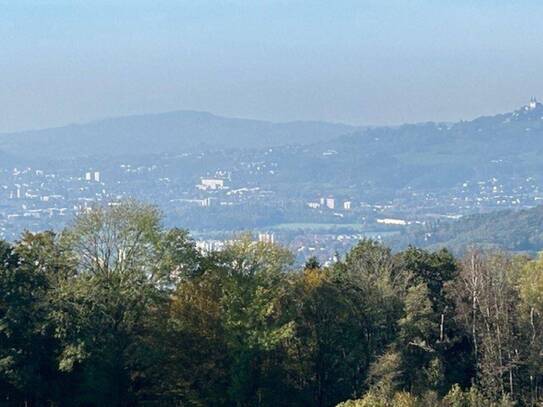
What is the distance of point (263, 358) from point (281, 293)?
1.77 meters

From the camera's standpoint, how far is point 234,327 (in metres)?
30.5

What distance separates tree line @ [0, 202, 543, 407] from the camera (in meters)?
29.5

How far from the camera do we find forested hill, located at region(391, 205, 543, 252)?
149m

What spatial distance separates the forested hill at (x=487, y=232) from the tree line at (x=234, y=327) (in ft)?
358

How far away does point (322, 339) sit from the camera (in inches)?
1291

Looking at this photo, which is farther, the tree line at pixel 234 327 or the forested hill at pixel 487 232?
the forested hill at pixel 487 232

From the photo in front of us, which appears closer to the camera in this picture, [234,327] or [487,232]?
[234,327]

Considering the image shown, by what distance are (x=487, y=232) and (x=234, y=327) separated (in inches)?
5114

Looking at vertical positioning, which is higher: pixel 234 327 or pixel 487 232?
pixel 487 232

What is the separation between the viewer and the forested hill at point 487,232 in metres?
149

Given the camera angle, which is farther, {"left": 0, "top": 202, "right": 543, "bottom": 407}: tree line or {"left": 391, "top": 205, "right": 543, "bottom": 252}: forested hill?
{"left": 391, "top": 205, "right": 543, "bottom": 252}: forested hill

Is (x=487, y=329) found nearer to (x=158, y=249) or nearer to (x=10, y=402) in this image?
(x=158, y=249)

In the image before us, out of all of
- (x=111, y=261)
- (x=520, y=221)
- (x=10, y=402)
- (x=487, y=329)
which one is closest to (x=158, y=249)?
(x=111, y=261)

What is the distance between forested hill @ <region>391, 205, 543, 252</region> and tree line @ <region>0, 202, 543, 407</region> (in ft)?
358
